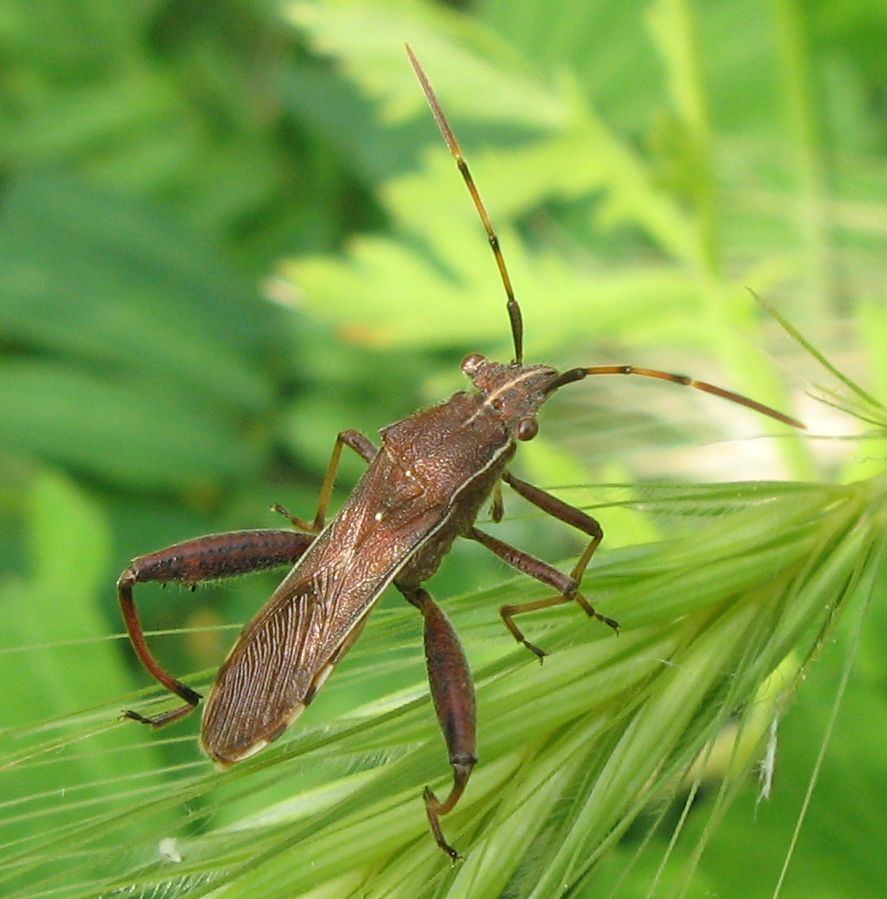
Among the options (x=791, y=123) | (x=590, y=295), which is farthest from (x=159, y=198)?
(x=791, y=123)

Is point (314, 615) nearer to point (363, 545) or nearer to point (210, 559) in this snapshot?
point (363, 545)

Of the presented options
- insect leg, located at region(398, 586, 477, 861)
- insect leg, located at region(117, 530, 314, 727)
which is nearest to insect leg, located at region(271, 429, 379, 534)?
insect leg, located at region(117, 530, 314, 727)

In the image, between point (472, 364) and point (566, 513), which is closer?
point (566, 513)

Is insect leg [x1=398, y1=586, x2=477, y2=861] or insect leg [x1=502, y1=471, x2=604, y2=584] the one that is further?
insect leg [x1=502, y1=471, x2=604, y2=584]

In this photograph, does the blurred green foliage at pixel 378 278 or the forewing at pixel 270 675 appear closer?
the forewing at pixel 270 675

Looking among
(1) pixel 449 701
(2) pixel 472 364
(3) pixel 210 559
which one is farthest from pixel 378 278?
(1) pixel 449 701

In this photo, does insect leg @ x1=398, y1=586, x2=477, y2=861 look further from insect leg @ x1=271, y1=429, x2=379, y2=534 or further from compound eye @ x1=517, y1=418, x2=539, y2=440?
insect leg @ x1=271, y1=429, x2=379, y2=534

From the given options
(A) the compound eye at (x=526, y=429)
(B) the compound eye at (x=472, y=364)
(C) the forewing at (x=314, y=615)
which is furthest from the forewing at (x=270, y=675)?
(B) the compound eye at (x=472, y=364)

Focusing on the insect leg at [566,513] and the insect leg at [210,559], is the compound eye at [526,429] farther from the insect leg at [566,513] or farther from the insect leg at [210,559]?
the insect leg at [210,559]
